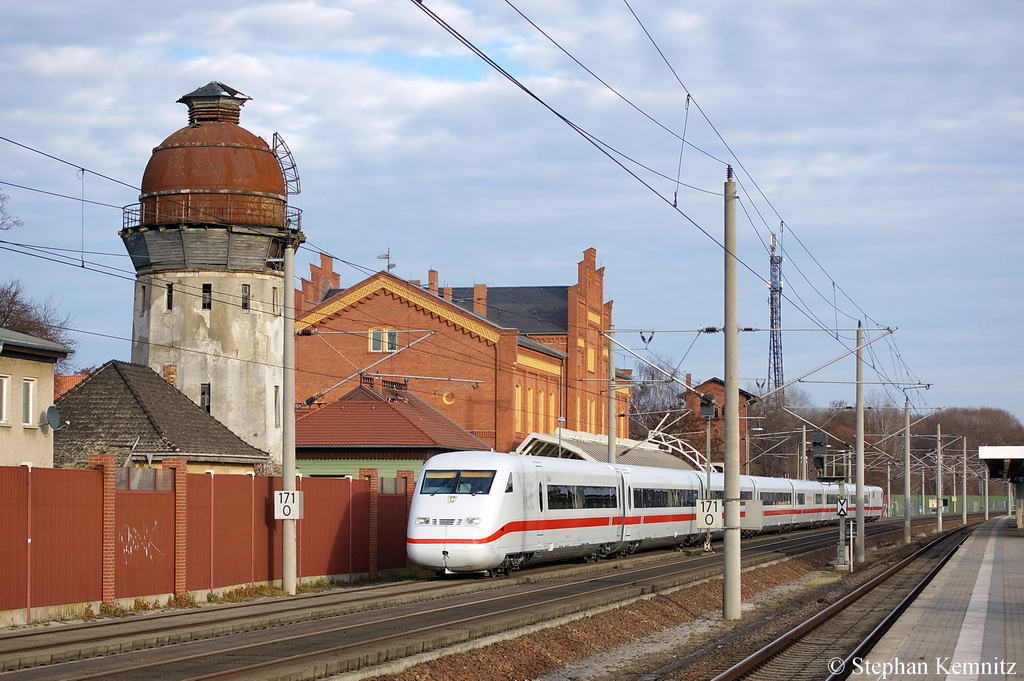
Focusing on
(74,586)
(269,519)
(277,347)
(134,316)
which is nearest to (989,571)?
(269,519)

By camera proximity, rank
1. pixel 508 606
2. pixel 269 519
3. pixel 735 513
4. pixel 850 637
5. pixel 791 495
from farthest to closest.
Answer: pixel 791 495 < pixel 269 519 < pixel 508 606 < pixel 735 513 < pixel 850 637

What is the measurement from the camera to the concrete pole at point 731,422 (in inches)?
835

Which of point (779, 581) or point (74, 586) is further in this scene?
point (779, 581)

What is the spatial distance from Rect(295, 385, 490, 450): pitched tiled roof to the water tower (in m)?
1.74

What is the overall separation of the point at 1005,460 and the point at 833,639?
131 ft

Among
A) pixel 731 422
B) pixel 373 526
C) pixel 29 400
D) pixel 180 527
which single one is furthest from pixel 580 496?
pixel 29 400

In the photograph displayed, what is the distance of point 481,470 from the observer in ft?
95.6

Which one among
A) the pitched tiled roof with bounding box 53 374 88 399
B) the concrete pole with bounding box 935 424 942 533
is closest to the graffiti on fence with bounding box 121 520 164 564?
the pitched tiled roof with bounding box 53 374 88 399

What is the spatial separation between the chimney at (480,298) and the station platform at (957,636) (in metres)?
37.5

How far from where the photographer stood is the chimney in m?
65.6

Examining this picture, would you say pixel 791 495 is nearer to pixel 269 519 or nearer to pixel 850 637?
pixel 269 519

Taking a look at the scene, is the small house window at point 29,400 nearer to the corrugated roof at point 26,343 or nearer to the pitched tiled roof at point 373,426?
the corrugated roof at point 26,343

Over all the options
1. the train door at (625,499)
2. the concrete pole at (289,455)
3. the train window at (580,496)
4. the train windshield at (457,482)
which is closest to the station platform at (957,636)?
the train window at (580,496)

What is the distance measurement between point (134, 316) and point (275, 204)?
24.3 feet
